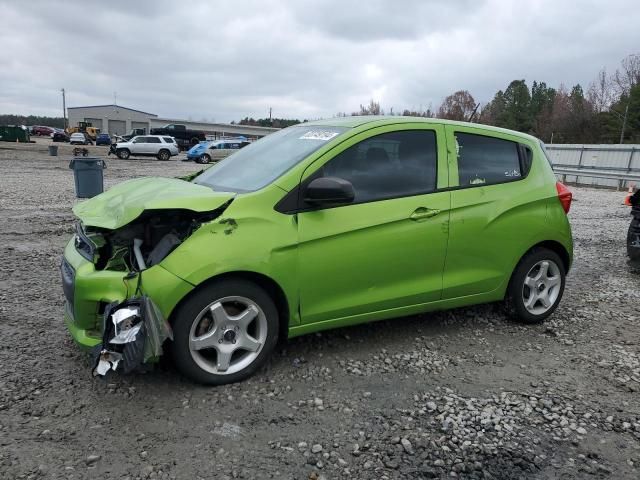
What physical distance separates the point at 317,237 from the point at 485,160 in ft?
5.88

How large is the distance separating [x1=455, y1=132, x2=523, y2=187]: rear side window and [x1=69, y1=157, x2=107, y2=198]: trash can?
10.9 metres

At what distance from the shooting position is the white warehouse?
296 ft

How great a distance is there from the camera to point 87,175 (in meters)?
12.8

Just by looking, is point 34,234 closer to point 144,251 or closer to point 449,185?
point 144,251

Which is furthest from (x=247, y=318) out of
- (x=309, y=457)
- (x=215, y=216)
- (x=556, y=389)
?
(x=556, y=389)

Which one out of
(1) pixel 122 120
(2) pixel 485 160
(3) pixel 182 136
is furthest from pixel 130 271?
(1) pixel 122 120

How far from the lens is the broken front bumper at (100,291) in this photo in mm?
3082

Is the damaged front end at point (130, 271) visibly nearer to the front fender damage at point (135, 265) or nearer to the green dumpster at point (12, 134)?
the front fender damage at point (135, 265)

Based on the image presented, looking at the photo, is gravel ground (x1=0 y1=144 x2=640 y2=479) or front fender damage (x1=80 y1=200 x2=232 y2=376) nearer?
gravel ground (x1=0 y1=144 x2=640 y2=479)

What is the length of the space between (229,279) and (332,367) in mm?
1067

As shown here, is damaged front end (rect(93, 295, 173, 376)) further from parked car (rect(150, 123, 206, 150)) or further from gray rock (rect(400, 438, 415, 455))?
parked car (rect(150, 123, 206, 150))

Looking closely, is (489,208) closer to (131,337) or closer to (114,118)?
(131,337)

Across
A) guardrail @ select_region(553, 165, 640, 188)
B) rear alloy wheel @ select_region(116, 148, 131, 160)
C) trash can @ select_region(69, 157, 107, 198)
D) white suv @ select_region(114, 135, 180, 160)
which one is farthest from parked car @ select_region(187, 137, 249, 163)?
trash can @ select_region(69, 157, 107, 198)

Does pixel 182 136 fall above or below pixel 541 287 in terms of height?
above
